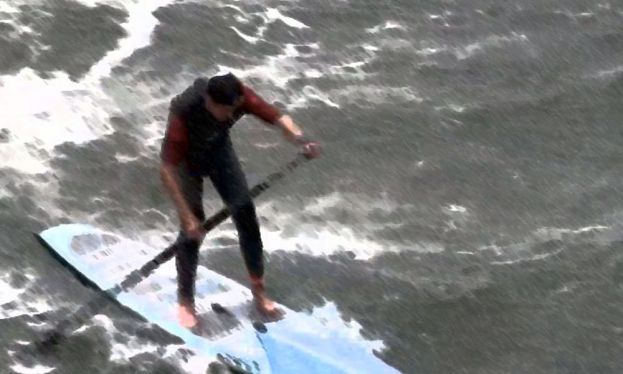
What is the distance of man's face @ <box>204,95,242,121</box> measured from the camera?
5.09 metres

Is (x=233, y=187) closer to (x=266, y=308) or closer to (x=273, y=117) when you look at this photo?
(x=273, y=117)

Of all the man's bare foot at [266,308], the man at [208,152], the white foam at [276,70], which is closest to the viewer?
the man at [208,152]

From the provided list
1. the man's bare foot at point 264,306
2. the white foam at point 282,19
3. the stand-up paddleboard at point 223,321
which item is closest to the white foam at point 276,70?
the white foam at point 282,19

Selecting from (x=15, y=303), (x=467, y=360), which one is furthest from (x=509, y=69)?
(x=15, y=303)

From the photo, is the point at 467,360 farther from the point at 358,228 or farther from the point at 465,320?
the point at 358,228

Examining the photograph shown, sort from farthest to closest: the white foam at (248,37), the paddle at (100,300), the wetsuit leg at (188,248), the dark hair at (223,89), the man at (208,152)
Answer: the white foam at (248,37)
the paddle at (100,300)
the wetsuit leg at (188,248)
the man at (208,152)
the dark hair at (223,89)

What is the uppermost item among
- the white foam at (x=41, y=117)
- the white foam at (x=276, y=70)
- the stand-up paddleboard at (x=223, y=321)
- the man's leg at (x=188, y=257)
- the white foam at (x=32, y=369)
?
the man's leg at (x=188, y=257)

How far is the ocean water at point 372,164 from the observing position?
695 centimetres

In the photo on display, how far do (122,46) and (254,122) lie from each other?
7.78 ft

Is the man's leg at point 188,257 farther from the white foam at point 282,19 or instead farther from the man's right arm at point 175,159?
the white foam at point 282,19

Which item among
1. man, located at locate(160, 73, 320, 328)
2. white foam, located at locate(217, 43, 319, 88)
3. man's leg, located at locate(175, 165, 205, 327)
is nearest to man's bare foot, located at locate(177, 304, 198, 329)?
man's leg, located at locate(175, 165, 205, 327)

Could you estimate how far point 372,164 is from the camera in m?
9.02

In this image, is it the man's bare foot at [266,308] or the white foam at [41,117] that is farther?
the white foam at [41,117]

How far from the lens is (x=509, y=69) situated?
11.0 metres
